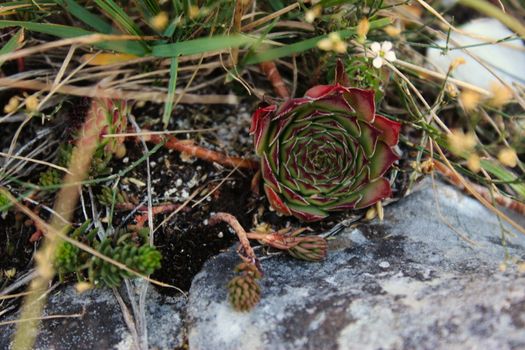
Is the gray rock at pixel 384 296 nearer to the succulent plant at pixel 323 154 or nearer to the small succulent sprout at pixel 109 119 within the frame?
the succulent plant at pixel 323 154

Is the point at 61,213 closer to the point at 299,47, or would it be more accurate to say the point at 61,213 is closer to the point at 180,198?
the point at 180,198

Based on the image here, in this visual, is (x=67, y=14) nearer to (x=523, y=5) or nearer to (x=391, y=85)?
(x=391, y=85)

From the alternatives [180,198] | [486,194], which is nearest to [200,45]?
[180,198]

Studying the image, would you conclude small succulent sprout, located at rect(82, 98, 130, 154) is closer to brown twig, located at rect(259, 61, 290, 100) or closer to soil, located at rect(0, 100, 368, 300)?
soil, located at rect(0, 100, 368, 300)

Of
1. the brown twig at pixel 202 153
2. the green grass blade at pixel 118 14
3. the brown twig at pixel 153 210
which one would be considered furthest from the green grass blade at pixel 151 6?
the brown twig at pixel 153 210

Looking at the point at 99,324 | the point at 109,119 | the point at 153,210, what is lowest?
the point at 99,324

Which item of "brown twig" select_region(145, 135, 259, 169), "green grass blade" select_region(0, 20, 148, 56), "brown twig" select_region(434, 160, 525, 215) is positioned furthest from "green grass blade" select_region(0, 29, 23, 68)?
"brown twig" select_region(434, 160, 525, 215)
